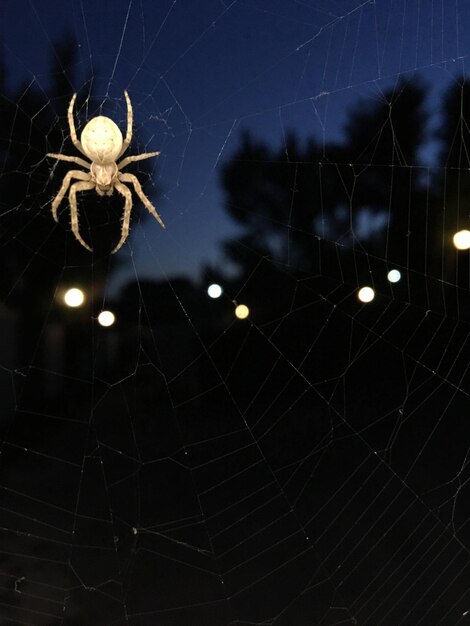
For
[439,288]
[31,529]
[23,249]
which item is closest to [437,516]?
[439,288]

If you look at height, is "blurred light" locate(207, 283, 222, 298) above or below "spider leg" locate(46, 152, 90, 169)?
below

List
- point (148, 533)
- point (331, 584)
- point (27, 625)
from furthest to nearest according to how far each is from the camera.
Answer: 1. point (331, 584)
2. point (148, 533)
3. point (27, 625)

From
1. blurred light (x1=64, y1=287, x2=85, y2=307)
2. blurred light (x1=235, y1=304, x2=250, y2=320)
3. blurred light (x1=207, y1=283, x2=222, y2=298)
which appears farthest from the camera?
blurred light (x1=235, y1=304, x2=250, y2=320)

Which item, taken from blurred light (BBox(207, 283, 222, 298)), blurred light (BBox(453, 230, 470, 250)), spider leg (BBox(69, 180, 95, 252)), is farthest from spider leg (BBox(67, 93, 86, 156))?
blurred light (BBox(453, 230, 470, 250))

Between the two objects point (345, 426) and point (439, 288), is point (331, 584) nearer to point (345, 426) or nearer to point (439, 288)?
point (345, 426)

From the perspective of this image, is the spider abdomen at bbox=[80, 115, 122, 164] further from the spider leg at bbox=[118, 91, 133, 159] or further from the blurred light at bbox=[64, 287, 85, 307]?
the blurred light at bbox=[64, 287, 85, 307]

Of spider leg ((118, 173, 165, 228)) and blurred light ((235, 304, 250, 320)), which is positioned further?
blurred light ((235, 304, 250, 320))

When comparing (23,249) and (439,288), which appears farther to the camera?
(439,288)
